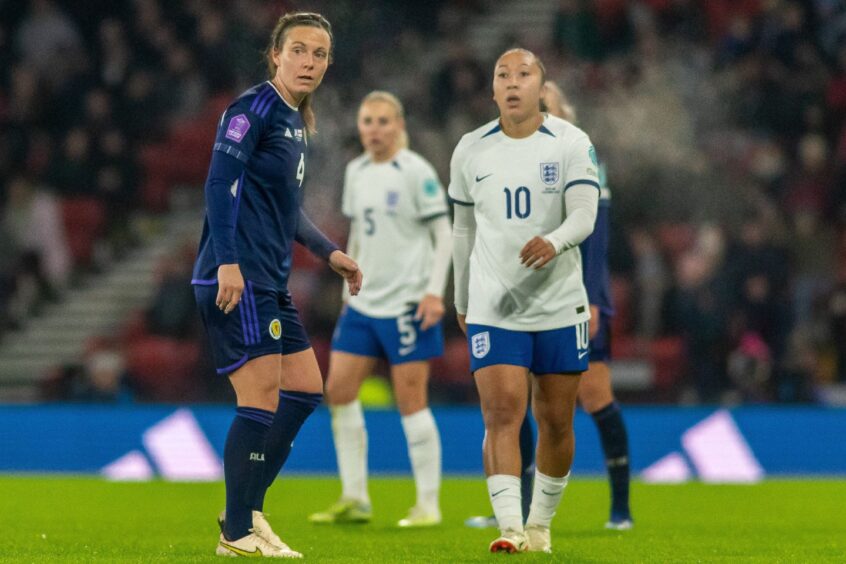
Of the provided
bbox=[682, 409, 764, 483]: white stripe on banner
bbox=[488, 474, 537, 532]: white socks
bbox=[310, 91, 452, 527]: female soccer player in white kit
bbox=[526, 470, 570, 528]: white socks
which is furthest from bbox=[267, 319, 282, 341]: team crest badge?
bbox=[682, 409, 764, 483]: white stripe on banner

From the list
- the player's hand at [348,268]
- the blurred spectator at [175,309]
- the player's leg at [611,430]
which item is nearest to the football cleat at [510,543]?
the player's hand at [348,268]

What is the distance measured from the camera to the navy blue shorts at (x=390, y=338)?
850 cm

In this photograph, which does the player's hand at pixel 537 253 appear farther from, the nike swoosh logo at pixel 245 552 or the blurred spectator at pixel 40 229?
the blurred spectator at pixel 40 229

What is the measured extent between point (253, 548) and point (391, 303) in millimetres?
2948

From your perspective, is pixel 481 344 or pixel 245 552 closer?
pixel 245 552

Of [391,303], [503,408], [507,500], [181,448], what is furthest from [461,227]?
[181,448]

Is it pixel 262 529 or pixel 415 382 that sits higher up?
pixel 415 382

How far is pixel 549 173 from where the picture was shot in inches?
242

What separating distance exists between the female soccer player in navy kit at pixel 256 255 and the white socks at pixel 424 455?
7.55ft

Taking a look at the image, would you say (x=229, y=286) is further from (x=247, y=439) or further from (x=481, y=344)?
(x=481, y=344)

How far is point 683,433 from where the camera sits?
40.7 ft

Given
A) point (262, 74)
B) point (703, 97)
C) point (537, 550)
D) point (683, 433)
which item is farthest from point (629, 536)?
point (262, 74)

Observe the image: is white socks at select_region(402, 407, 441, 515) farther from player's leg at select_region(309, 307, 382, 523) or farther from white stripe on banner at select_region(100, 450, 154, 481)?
white stripe on banner at select_region(100, 450, 154, 481)

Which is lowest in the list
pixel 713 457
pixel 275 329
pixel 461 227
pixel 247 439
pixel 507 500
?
pixel 713 457
